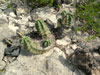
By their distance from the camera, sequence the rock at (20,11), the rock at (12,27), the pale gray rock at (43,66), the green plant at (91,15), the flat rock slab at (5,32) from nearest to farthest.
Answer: the pale gray rock at (43,66)
the green plant at (91,15)
the flat rock slab at (5,32)
the rock at (12,27)
the rock at (20,11)

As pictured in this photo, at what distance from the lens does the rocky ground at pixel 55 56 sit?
325cm

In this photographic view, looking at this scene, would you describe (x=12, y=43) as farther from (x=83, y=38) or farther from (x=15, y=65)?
(x=83, y=38)

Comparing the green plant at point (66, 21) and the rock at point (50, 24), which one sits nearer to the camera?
the green plant at point (66, 21)

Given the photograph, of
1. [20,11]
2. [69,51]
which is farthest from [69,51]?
[20,11]

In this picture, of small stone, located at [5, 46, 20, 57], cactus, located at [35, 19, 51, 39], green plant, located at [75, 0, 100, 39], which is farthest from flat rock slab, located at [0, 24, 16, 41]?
green plant, located at [75, 0, 100, 39]

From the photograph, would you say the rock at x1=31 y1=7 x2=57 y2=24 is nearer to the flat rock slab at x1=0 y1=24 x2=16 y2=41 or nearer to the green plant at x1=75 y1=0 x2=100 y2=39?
the green plant at x1=75 y1=0 x2=100 y2=39

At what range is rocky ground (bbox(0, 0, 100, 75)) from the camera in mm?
3248

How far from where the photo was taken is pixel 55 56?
369cm

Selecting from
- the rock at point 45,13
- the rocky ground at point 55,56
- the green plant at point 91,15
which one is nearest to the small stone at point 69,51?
the rocky ground at point 55,56

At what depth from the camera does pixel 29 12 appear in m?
5.31

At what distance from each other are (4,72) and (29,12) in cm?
284

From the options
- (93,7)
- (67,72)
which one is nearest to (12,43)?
(67,72)

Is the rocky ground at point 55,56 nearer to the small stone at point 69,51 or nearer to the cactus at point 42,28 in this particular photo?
the small stone at point 69,51

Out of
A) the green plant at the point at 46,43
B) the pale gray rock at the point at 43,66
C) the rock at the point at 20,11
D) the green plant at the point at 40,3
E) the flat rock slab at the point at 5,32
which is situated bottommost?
the pale gray rock at the point at 43,66
